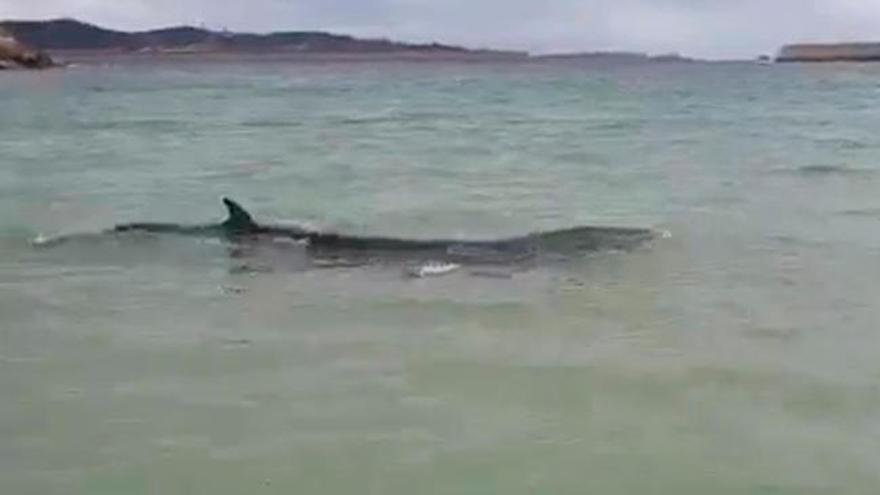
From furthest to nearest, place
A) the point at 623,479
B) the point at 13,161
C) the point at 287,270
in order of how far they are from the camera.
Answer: the point at 13,161 < the point at 287,270 < the point at 623,479

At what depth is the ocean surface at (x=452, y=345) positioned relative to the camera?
7613 millimetres

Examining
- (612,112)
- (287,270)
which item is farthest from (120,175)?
(612,112)

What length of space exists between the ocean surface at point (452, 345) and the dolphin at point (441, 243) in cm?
48

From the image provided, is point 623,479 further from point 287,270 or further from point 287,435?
point 287,270

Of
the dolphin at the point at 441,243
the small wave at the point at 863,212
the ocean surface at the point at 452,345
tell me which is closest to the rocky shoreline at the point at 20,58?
the ocean surface at the point at 452,345

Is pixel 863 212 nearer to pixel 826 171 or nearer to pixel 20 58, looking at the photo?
pixel 826 171

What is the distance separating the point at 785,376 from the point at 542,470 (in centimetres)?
250

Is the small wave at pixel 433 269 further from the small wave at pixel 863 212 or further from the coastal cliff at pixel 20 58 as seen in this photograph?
the coastal cliff at pixel 20 58

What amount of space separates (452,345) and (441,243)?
4.53 m

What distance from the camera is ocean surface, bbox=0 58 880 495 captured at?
7613 millimetres

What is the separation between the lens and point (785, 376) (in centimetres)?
929

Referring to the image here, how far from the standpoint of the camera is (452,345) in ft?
33.6

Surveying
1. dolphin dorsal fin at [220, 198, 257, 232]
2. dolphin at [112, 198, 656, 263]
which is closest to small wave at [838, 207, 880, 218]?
dolphin at [112, 198, 656, 263]

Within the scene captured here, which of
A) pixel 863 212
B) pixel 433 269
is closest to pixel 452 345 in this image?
pixel 433 269
